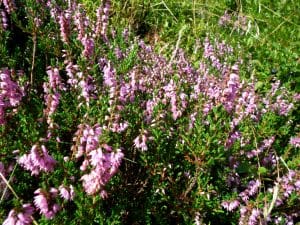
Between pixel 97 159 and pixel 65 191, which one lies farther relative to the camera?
pixel 65 191

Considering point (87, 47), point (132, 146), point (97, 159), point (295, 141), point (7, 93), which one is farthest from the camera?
point (295, 141)

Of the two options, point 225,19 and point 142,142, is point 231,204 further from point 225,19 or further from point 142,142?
point 225,19

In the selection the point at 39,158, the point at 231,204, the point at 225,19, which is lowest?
the point at 231,204

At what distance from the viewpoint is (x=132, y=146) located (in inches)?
140

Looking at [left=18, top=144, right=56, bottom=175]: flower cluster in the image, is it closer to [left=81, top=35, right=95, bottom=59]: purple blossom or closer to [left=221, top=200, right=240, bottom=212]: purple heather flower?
[left=221, top=200, right=240, bottom=212]: purple heather flower

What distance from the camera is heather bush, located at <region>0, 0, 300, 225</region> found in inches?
112

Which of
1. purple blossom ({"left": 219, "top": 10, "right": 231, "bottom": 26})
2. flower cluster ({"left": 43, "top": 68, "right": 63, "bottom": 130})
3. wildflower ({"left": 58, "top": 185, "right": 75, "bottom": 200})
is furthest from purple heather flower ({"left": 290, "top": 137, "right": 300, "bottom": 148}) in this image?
purple blossom ({"left": 219, "top": 10, "right": 231, "bottom": 26})

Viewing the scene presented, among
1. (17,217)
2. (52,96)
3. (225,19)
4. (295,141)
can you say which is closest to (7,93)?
(52,96)

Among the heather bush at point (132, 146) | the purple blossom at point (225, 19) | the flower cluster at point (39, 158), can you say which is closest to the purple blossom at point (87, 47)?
the heather bush at point (132, 146)

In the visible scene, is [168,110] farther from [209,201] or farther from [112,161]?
[112,161]

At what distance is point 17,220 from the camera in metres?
2.22

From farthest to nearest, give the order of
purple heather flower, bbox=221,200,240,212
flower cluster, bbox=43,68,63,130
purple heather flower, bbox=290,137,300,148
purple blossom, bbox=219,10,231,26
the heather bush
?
purple blossom, bbox=219,10,231,26, purple heather flower, bbox=290,137,300,148, purple heather flower, bbox=221,200,240,212, flower cluster, bbox=43,68,63,130, the heather bush

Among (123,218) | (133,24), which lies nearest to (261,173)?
(123,218)

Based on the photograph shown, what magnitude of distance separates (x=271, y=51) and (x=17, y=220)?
483 cm
